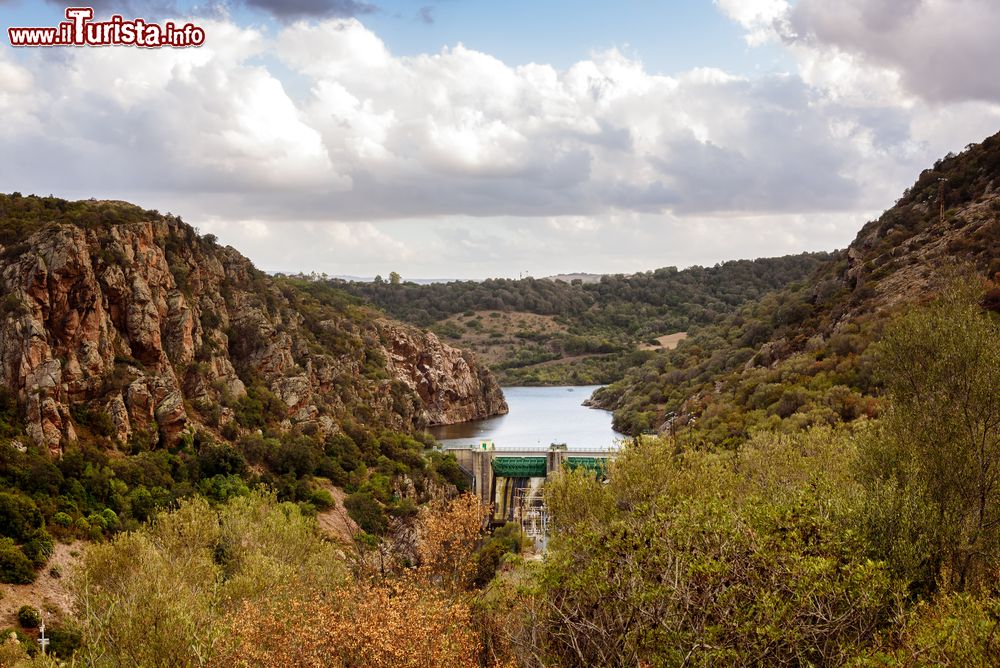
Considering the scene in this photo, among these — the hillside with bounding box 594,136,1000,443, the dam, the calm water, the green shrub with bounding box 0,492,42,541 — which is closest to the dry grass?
the calm water

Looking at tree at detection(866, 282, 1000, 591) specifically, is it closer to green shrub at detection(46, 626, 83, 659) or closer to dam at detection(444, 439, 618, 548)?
green shrub at detection(46, 626, 83, 659)

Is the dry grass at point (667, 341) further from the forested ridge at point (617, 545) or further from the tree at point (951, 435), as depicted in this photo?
the tree at point (951, 435)

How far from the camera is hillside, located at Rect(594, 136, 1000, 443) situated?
188 ft

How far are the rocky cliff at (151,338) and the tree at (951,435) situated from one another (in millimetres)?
44625

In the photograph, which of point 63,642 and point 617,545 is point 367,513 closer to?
point 63,642

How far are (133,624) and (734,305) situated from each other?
183965 mm

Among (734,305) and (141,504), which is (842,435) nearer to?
(141,504)

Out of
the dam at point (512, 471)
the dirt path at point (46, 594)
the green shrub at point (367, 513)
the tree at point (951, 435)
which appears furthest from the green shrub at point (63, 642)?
the dam at point (512, 471)

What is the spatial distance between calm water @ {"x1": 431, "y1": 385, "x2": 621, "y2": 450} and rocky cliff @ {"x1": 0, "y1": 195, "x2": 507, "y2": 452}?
14.7m

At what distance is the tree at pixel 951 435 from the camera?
20328 mm

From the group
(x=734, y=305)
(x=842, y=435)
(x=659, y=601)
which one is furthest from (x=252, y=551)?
(x=734, y=305)

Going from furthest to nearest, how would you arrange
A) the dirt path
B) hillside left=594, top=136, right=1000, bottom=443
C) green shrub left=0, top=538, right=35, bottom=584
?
hillside left=594, top=136, right=1000, bottom=443 → green shrub left=0, top=538, right=35, bottom=584 → the dirt path

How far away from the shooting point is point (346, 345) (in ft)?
302

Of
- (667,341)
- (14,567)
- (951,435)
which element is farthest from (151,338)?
(667,341)
